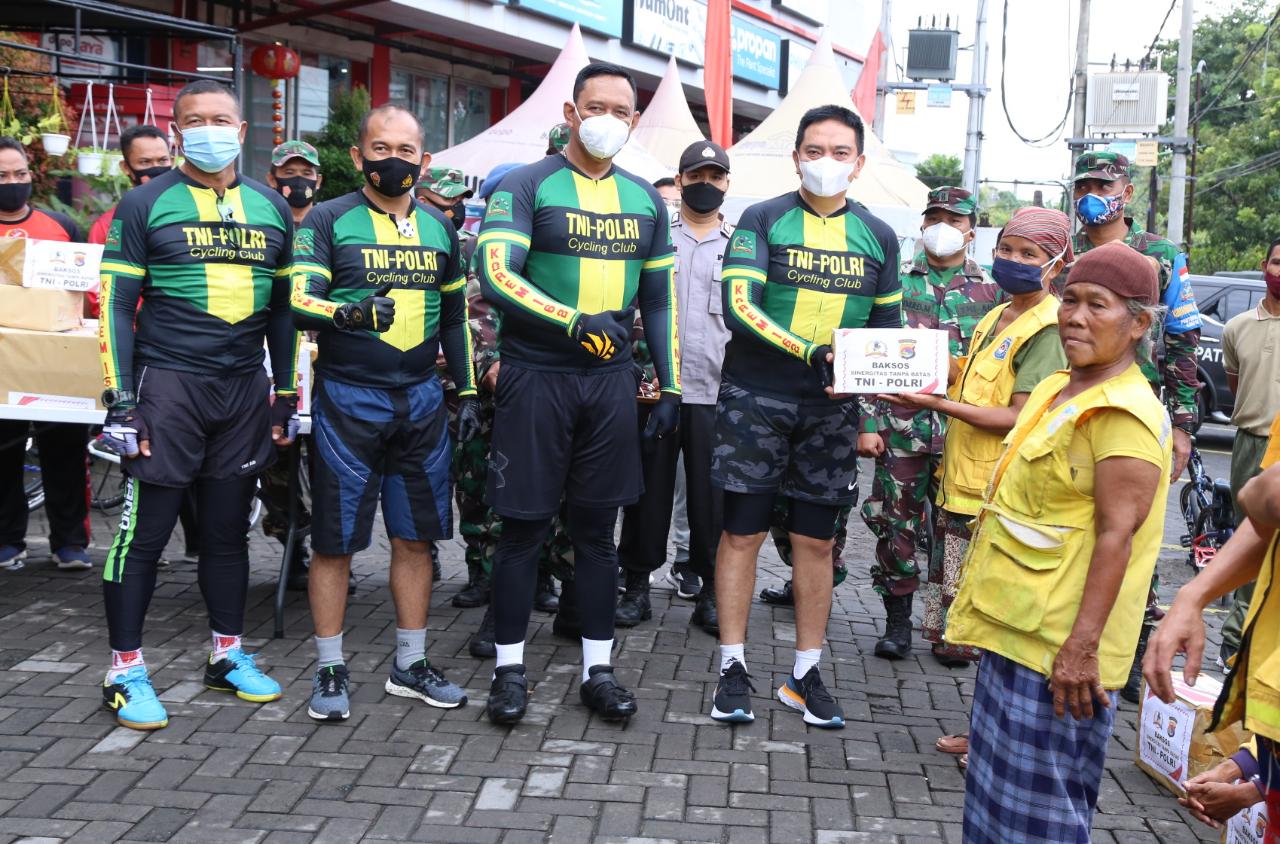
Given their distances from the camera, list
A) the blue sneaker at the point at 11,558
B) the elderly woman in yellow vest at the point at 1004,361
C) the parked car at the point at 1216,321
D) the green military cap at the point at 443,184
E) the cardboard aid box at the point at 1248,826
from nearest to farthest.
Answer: the cardboard aid box at the point at 1248,826
the elderly woman in yellow vest at the point at 1004,361
the green military cap at the point at 443,184
the blue sneaker at the point at 11,558
the parked car at the point at 1216,321

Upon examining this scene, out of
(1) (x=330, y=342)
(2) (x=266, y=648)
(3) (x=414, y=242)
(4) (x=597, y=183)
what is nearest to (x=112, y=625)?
(2) (x=266, y=648)

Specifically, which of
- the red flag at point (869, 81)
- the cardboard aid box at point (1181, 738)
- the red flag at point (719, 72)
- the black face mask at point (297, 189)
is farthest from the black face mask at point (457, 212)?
the red flag at point (869, 81)

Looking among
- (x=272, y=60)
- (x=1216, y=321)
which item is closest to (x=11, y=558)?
(x=272, y=60)

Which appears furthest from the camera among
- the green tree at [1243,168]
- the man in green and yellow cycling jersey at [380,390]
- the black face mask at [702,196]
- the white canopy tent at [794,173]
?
the green tree at [1243,168]

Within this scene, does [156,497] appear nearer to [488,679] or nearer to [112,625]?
[112,625]

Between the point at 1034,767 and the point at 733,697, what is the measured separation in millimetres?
1880

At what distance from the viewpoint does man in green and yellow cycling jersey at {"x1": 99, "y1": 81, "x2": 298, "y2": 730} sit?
173 inches

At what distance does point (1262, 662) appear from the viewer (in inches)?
94.6

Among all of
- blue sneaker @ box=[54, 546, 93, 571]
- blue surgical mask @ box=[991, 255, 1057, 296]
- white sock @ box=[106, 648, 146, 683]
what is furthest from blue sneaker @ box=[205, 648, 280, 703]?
blue surgical mask @ box=[991, 255, 1057, 296]

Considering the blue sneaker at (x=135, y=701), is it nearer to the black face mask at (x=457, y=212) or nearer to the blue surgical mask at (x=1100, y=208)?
the black face mask at (x=457, y=212)

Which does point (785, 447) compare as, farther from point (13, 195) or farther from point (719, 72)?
point (719, 72)

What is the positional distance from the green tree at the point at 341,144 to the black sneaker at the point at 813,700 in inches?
372

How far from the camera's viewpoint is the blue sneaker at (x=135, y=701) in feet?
14.3

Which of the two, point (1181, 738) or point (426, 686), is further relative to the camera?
point (426, 686)
